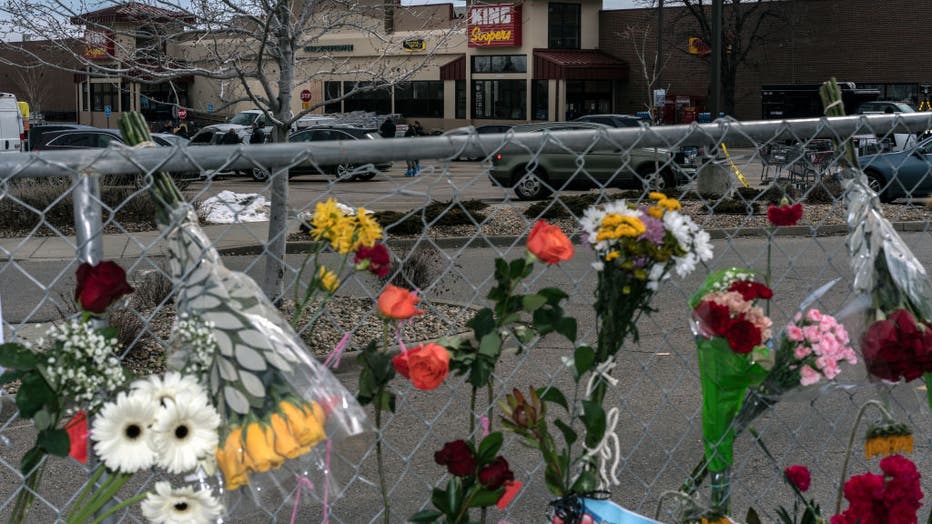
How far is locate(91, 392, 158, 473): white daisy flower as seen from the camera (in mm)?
1925

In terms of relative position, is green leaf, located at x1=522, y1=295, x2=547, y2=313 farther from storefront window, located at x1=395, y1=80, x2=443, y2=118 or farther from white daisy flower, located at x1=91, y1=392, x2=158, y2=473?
storefront window, located at x1=395, y1=80, x2=443, y2=118

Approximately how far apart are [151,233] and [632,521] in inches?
540

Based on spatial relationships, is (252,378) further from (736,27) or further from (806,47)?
(806,47)

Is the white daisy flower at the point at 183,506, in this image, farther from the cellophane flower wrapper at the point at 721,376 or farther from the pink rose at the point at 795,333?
the pink rose at the point at 795,333

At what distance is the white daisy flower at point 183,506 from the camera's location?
1.98 m

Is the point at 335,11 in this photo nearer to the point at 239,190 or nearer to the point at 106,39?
the point at 106,39

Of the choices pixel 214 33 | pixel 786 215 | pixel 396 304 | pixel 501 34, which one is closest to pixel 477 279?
pixel 214 33

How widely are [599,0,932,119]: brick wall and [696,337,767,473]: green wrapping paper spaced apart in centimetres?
4659

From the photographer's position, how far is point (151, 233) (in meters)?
15.2

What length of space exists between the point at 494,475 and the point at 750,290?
0.75 meters

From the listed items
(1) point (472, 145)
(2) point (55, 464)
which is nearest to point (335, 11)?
(2) point (55, 464)

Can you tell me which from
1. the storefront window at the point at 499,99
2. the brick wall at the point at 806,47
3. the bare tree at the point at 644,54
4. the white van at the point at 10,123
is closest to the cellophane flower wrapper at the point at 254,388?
the white van at the point at 10,123

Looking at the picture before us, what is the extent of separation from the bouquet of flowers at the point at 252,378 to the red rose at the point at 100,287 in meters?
0.15

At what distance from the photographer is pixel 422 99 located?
2208 inches
